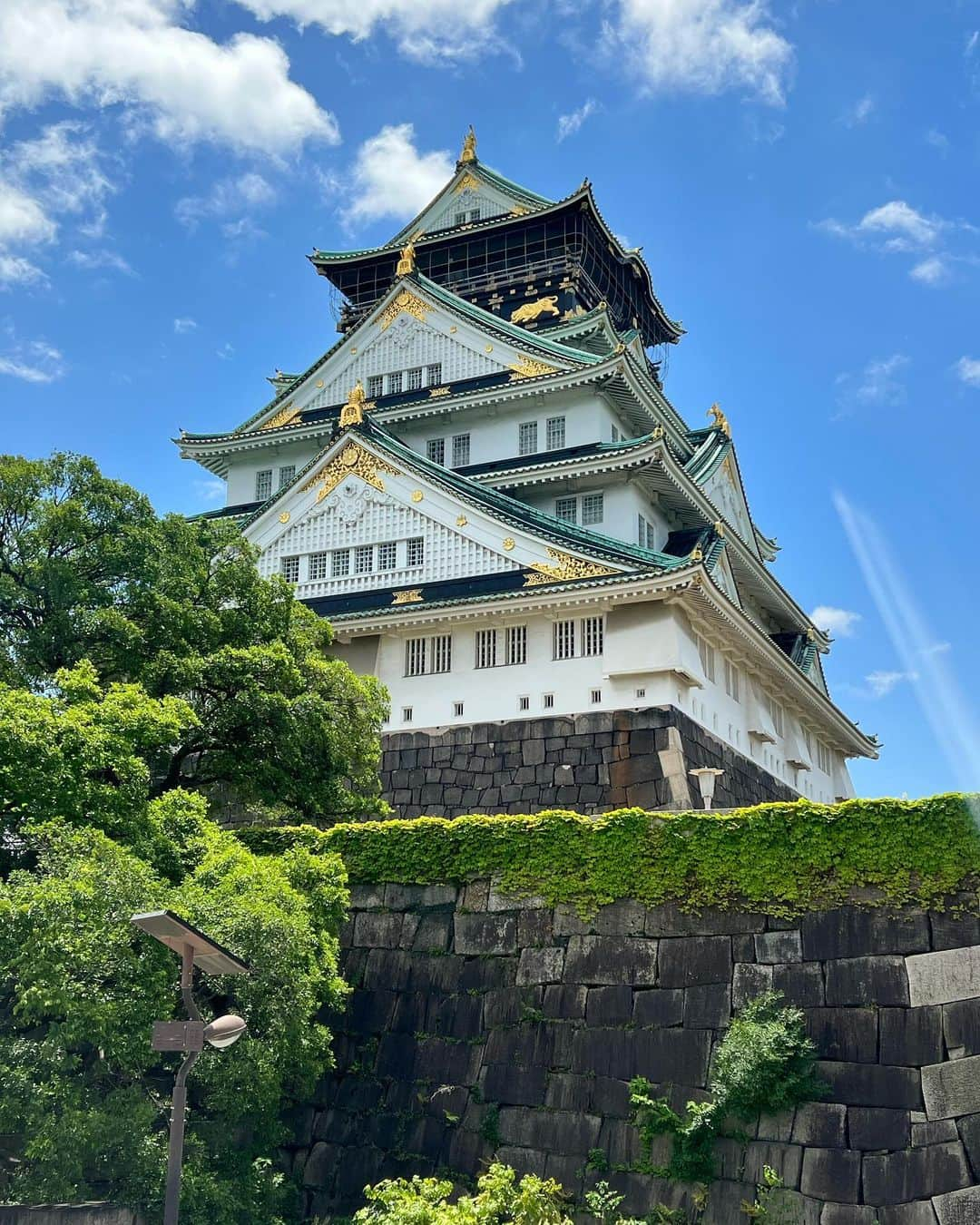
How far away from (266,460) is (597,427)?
1149cm

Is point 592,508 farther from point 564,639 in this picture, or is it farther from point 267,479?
point 267,479

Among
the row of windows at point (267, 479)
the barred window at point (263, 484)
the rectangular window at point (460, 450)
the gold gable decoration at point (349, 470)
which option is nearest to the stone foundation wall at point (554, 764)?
the gold gable decoration at point (349, 470)

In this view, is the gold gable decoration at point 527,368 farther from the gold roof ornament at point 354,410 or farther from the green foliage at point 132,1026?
the green foliage at point 132,1026

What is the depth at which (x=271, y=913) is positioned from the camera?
15992 mm

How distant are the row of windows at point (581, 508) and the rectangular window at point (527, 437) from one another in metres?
2.03

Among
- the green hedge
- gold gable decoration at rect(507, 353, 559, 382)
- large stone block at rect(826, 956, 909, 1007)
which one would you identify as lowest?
large stone block at rect(826, 956, 909, 1007)

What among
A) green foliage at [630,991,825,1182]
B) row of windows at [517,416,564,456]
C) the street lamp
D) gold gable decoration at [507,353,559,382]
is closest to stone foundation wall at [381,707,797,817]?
row of windows at [517,416,564,456]

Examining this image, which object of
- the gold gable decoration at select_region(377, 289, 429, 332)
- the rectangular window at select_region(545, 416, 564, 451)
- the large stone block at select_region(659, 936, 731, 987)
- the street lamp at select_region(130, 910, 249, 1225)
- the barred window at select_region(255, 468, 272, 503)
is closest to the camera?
the street lamp at select_region(130, 910, 249, 1225)

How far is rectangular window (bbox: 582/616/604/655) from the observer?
1147 inches

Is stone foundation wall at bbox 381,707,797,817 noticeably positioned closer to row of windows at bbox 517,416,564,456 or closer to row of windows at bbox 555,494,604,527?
row of windows at bbox 555,494,604,527

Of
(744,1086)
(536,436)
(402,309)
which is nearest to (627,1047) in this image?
(744,1086)

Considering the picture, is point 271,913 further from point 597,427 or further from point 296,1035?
point 597,427

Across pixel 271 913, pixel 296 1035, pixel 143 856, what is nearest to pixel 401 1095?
pixel 296 1035

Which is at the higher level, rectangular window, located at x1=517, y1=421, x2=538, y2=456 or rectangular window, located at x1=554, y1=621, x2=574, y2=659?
rectangular window, located at x1=517, y1=421, x2=538, y2=456
